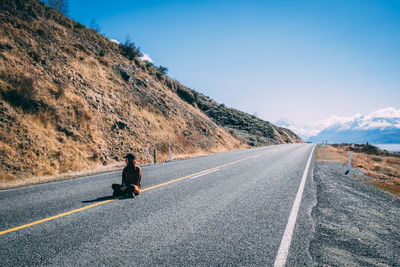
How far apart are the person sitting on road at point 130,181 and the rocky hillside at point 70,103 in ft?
19.2

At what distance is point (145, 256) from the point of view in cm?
297

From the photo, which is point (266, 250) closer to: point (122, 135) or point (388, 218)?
point (388, 218)

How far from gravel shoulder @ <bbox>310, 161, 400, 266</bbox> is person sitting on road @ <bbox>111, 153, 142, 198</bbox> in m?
4.31

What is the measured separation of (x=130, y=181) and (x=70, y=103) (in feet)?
36.8

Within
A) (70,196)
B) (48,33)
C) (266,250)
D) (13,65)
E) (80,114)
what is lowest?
(70,196)

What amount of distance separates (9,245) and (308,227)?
5090mm

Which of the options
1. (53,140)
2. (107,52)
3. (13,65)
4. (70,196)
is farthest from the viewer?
(107,52)

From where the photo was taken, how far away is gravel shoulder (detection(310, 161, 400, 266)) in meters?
3.05

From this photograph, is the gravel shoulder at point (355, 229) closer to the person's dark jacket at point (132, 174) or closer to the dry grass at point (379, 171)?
the dry grass at point (379, 171)

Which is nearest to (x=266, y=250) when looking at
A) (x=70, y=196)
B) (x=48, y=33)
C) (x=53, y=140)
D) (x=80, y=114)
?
(x=70, y=196)

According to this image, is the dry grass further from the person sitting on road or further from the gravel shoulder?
the person sitting on road

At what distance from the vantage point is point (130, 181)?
5.88m

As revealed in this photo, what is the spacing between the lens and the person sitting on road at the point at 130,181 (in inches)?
222

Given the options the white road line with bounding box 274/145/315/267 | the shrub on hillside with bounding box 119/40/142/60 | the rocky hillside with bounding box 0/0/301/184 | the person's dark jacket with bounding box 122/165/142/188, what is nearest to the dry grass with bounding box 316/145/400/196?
the white road line with bounding box 274/145/315/267
